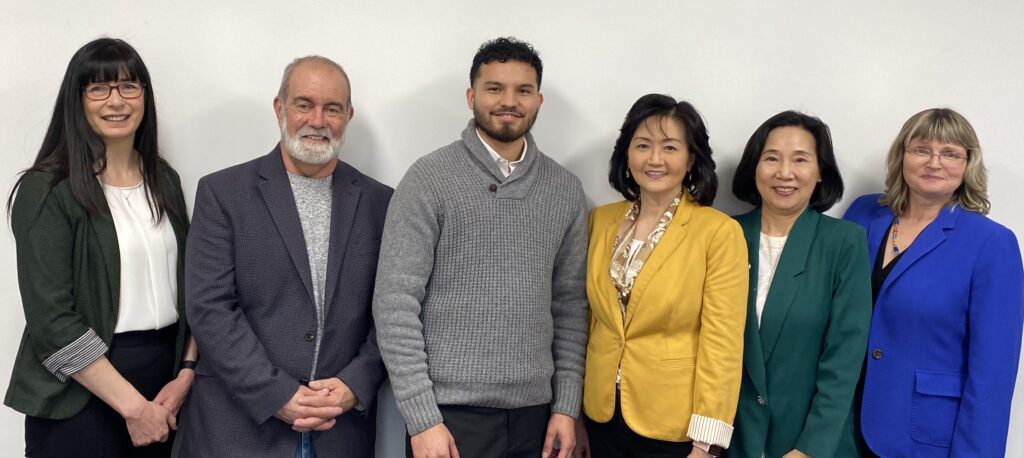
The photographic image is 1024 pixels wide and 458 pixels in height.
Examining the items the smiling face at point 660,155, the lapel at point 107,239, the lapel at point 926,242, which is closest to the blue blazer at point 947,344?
the lapel at point 926,242

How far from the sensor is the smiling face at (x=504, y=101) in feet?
5.88

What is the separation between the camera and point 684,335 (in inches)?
70.0

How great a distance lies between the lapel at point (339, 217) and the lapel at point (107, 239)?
0.57 meters

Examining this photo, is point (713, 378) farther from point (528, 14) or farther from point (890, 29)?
point (890, 29)

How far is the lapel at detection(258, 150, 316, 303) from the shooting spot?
1.77 m

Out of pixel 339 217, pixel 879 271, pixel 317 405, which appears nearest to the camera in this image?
pixel 317 405

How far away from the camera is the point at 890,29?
231 centimetres

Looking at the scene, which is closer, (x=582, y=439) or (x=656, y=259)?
(x=656, y=259)

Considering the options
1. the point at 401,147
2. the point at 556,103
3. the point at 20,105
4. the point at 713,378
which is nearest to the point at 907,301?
the point at 713,378

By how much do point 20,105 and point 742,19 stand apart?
244 cm

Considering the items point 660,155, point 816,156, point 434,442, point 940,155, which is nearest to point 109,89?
point 434,442

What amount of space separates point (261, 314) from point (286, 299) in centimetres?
8

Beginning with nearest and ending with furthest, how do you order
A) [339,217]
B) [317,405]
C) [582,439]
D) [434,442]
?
[434,442]
[317,405]
[339,217]
[582,439]

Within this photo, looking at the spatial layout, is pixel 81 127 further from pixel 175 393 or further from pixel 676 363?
pixel 676 363
